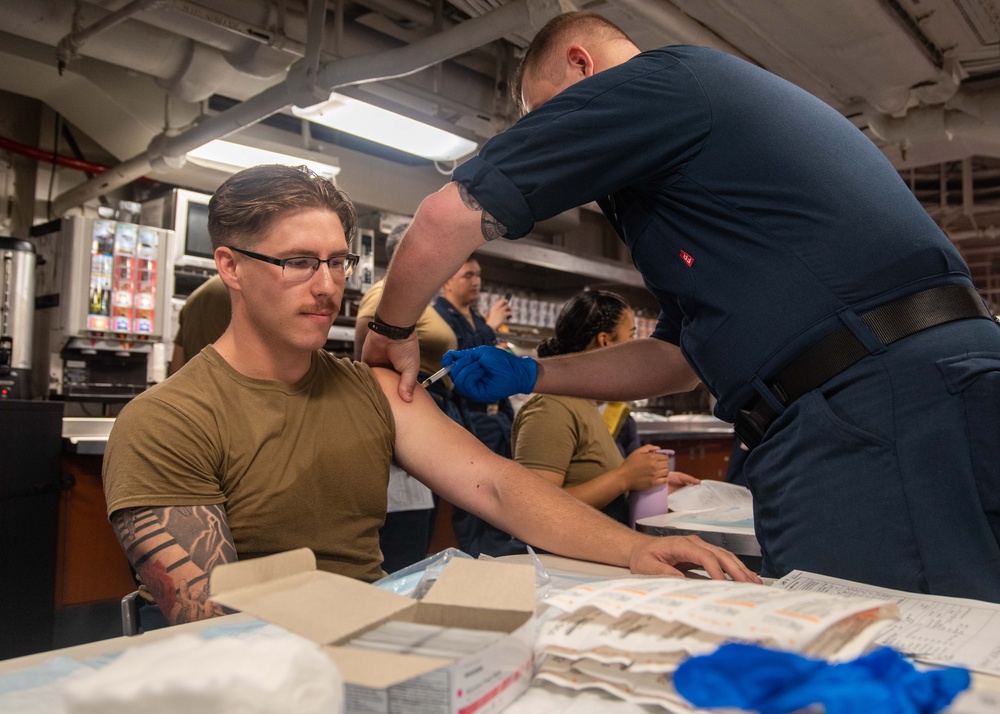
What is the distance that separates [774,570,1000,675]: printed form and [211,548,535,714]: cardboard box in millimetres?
370

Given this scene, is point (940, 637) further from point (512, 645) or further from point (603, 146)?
point (603, 146)

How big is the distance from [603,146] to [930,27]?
3893mm

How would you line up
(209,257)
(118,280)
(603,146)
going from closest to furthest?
(603,146), (118,280), (209,257)

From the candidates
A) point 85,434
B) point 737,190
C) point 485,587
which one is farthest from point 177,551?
point 85,434

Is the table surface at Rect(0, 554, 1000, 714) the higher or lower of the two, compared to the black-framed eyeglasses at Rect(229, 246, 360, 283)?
lower

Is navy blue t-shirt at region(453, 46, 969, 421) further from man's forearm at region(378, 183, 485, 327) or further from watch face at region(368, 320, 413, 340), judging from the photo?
watch face at region(368, 320, 413, 340)

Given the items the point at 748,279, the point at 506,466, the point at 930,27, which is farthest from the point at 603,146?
the point at 930,27

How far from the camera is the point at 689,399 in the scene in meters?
8.98

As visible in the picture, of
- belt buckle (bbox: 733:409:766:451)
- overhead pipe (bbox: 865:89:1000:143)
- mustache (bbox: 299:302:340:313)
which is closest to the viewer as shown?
belt buckle (bbox: 733:409:766:451)

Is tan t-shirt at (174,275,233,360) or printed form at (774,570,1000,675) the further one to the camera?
tan t-shirt at (174,275,233,360)

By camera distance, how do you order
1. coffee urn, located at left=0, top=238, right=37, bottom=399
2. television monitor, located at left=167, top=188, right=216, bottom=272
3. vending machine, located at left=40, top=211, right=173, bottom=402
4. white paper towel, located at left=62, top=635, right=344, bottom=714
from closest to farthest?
white paper towel, located at left=62, top=635, right=344, bottom=714 → coffee urn, located at left=0, top=238, right=37, bottom=399 → vending machine, located at left=40, top=211, right=173, bottom=402 → television monitor, located at left=167, top=188, right=216, bottom=272

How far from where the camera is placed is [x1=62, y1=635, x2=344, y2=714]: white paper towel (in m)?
0.46

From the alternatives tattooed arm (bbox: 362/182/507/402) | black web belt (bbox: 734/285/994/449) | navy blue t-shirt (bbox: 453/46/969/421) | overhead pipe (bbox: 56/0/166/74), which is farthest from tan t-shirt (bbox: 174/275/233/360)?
black web belt (bbox: 734/285/994/449)

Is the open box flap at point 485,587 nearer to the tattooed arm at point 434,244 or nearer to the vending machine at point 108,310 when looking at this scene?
the tattooed arm at point 434,244
